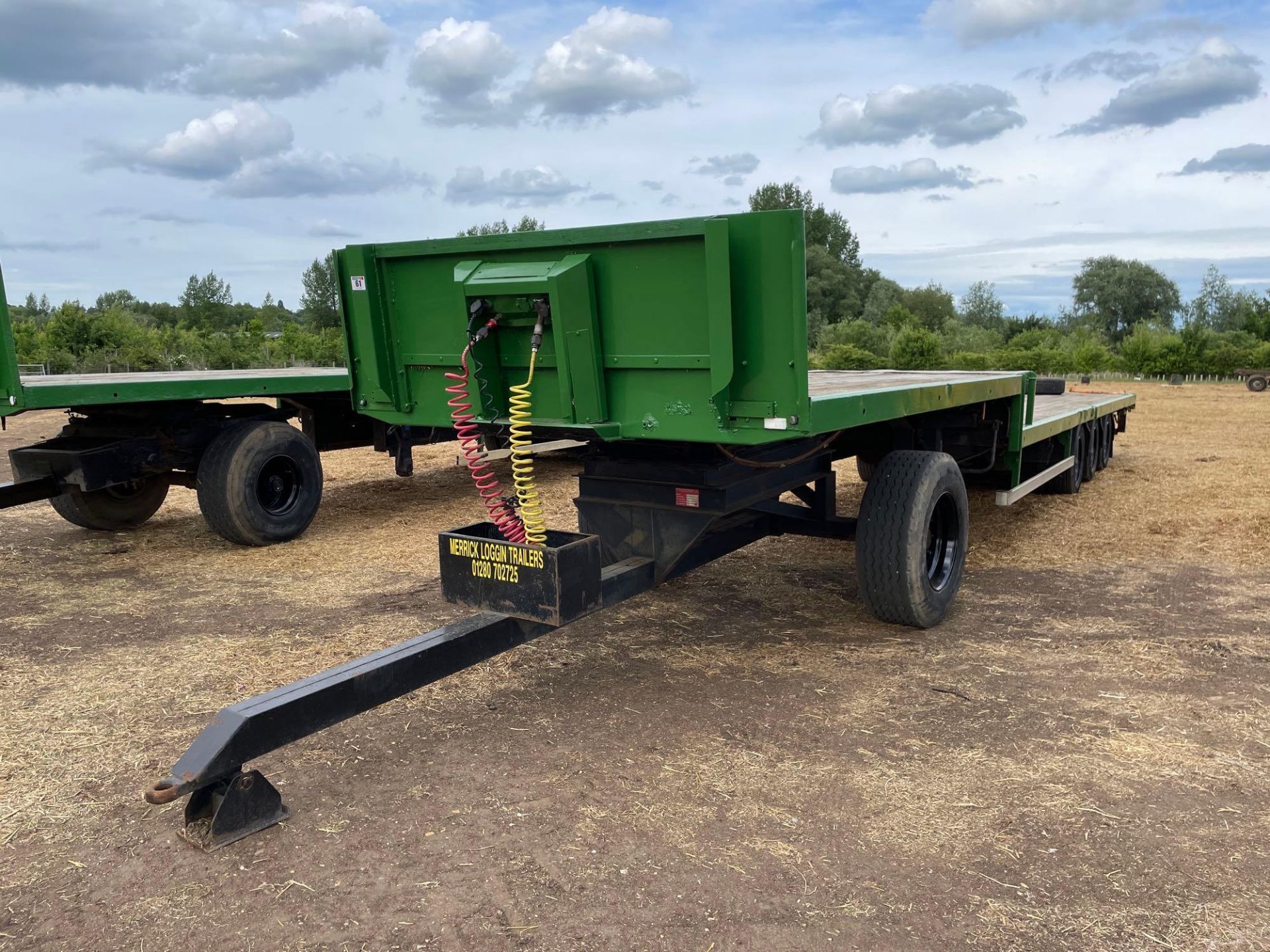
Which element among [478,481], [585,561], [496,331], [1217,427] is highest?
[496,331]

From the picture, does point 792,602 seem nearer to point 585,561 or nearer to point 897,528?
point 897,528

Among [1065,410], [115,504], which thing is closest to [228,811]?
[115,504]

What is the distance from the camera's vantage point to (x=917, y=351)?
33.4 metres

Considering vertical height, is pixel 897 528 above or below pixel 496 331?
below

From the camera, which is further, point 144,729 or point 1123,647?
point 1123,647

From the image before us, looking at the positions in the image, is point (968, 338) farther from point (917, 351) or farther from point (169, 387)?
point (169, 387)

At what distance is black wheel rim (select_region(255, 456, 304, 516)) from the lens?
7434 millimetres

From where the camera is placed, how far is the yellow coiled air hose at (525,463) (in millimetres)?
3518

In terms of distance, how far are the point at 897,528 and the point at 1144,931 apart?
2294 mm

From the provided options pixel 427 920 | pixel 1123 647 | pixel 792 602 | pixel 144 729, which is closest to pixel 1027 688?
pixel 1123 647

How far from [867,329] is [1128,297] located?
2466 cm

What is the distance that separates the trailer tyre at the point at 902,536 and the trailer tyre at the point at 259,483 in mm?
4426

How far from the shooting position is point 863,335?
149ft

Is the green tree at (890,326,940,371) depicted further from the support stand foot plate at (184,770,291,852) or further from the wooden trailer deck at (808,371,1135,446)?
the support stand foot plate at (184,770,291,852)
